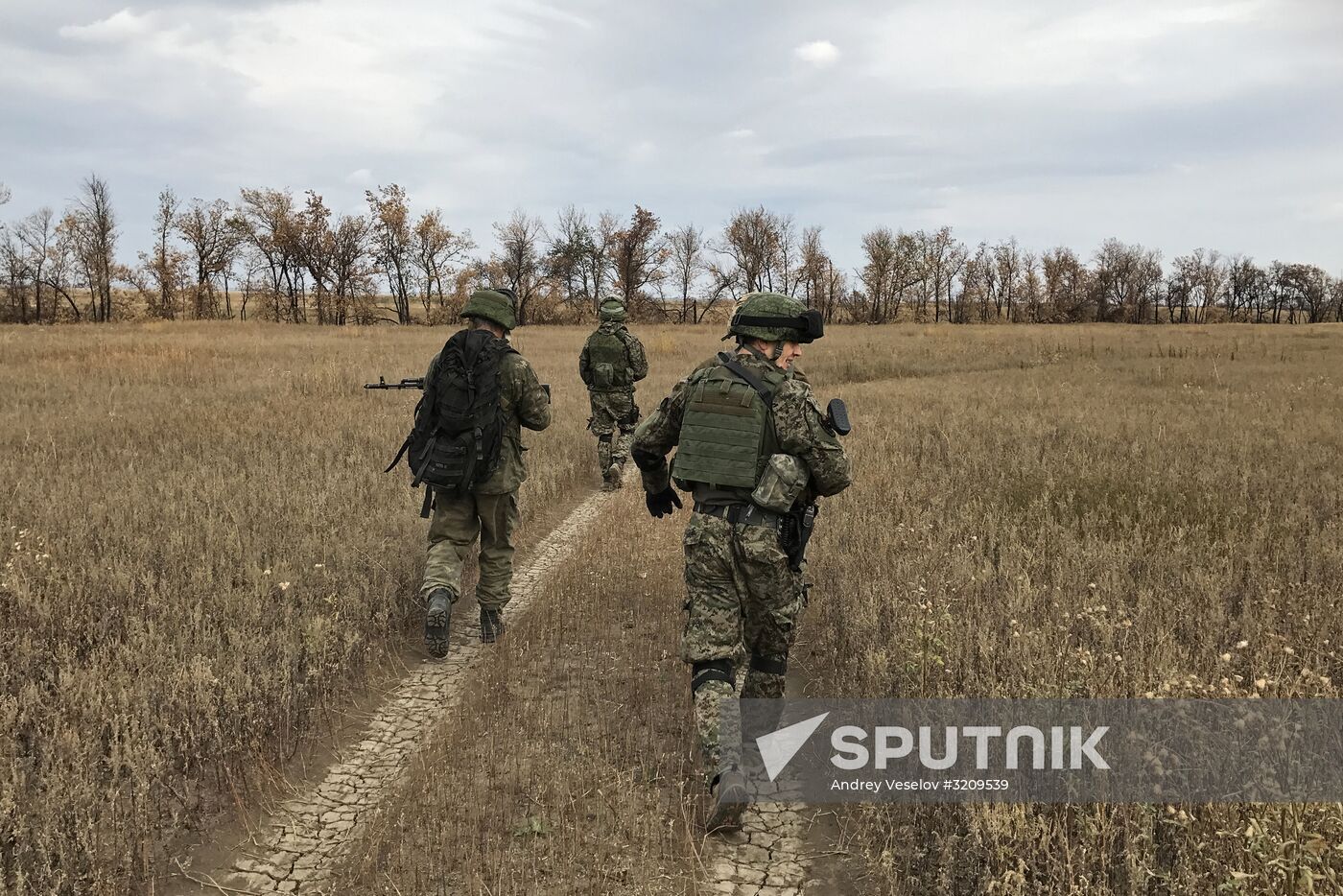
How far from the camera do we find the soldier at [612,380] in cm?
946

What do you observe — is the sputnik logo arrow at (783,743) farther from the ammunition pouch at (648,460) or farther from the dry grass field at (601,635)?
the ammunition pouch at (648,460)

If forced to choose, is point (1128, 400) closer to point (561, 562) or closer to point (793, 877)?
point (561, 562)

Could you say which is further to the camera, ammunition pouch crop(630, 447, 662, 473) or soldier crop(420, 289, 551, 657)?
soldier crop(420, 289, 551, 657)

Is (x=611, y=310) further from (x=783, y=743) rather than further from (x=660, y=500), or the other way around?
(x=783, y=743)

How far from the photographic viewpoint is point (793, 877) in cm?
304

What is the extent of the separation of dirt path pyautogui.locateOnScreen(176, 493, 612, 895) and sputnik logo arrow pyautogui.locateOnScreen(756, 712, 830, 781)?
1.88 metres

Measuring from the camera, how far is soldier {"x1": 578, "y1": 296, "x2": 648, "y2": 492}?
9.46 meters

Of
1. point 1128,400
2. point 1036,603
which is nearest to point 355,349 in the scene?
point 1128,400

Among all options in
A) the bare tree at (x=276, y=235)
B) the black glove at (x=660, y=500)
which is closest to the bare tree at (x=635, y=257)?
the bare tree at (x=276, y=235)

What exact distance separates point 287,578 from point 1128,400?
1337cm

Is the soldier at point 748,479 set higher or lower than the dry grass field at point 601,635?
higher

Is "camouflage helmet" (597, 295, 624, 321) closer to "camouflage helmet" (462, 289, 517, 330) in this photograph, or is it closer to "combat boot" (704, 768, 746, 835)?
"camouflage helmet" (462, 289, 517, 330)

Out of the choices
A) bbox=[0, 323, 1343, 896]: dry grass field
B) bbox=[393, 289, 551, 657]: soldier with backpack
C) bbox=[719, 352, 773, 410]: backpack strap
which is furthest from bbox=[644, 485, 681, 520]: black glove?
bbox=[393, 289, 551, 657]: soldier with backpack

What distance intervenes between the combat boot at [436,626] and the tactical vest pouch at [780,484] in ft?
8.46
